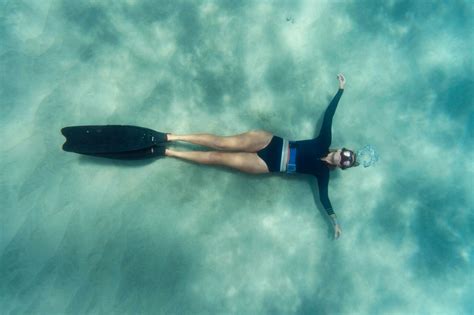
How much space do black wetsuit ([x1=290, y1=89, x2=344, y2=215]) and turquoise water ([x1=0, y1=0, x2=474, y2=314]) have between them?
0.64m

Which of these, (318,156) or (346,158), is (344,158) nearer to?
(346,158)

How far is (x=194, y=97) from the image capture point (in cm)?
622

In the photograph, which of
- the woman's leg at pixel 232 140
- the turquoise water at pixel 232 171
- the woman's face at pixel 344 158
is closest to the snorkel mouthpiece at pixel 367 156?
the turquoise water at pixel 232 171

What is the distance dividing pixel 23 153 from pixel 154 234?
111 inches

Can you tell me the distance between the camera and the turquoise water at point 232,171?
18.0 feet

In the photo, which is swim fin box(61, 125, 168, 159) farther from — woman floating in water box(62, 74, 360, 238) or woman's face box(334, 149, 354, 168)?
woman's face box(334, 149, 354, 168)

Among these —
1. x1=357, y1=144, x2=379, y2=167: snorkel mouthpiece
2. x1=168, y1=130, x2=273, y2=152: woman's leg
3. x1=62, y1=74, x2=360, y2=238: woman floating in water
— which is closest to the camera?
x1=62, y1=74, x2=360, y2=238: woman floating in water

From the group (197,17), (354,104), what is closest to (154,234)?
(197,17)

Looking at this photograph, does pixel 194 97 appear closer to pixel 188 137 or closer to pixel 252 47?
pixel 188 137

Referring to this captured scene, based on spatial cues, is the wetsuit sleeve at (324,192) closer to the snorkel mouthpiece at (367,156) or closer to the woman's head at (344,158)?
the woman's head at (344,158)

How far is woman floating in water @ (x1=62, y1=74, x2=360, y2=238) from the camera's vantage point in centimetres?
546

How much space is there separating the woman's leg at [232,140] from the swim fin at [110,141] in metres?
0.50

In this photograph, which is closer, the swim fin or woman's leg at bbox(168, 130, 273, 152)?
the swim fin

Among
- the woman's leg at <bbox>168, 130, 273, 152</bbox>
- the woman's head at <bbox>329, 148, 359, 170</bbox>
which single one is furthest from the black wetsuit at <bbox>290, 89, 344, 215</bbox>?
the woman's leg at <bbox>168, 130, 273, 152</bbox>
